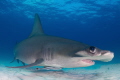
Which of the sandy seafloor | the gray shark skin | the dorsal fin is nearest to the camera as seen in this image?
the gray shark skin

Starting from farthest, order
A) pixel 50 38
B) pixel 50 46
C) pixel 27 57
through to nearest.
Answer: pixel 27 57
pixel 50 38
pixel 50 46

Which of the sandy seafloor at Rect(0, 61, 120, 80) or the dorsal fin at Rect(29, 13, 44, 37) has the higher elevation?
the dorsal fin at Rect(29, 13, 44, 37)

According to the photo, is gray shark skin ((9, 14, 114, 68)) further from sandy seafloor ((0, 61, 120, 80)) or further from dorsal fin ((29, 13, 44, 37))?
dorsal fin ((29, 13, 44, 37))

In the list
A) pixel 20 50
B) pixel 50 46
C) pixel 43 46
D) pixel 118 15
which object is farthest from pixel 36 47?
pixel 118 15

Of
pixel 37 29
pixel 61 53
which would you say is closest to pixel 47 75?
pixel 61 53

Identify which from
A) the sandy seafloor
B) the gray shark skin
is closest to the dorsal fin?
the gray shark skin

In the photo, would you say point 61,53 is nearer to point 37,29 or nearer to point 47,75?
point 47,75

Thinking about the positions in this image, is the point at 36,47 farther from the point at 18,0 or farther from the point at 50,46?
the point at 18,0

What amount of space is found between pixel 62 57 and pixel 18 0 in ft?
73.2

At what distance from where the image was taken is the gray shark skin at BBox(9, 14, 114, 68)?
3232 millimetres

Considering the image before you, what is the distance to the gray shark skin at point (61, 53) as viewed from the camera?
127 inches

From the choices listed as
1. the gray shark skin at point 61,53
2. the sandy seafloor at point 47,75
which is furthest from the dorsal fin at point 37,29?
the sandy seafloor at point 47,75

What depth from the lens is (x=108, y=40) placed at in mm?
59344

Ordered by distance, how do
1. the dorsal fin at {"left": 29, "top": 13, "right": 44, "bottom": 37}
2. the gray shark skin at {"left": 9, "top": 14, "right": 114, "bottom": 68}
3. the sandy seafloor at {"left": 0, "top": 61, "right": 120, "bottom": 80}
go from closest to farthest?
1. the gray shark skin at {"left": 9, "top": 14, "right": 114, "bottom": 68}
2. the sandy seafloor at {"left": 0, "top": 61, "right": 120, "bottom": 80}
3. the dorsal fin at {"left": 29, "top": 13, "right": 44, "bottom": 37}
